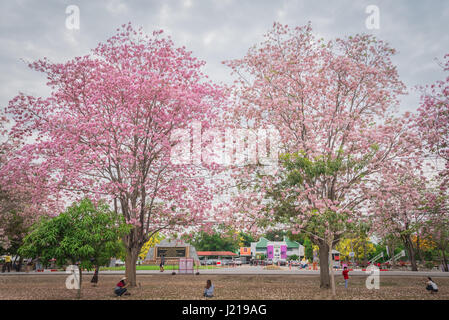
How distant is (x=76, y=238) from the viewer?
15172 mm

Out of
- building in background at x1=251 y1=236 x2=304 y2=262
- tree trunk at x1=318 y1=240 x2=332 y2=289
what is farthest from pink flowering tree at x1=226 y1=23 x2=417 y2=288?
building in background at x1=251 y1=236 x2=304 y2=262

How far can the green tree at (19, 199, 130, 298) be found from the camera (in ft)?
49.0

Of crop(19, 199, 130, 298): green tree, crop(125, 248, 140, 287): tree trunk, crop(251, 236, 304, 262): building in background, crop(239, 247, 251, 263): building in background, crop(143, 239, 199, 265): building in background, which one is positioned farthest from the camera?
crop(251, 236, 304, 262): building in background

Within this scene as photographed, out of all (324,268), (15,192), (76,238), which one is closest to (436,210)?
(324,268)

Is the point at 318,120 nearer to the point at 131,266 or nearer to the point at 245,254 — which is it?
the point at 131,266

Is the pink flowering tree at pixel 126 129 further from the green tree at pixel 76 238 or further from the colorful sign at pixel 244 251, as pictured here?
the colorful sign at pixel 244 251

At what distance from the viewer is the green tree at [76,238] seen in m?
14.9

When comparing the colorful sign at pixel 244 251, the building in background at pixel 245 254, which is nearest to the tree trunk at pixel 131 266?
the building in background at pixel 245 254

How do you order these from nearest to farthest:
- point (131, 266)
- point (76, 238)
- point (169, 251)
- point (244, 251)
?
point (76, 238) → point (131, 266) → point (169, 251) → point (244, 251)

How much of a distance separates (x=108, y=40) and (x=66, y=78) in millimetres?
3614

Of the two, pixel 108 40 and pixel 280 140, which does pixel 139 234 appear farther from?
pixel 108 40

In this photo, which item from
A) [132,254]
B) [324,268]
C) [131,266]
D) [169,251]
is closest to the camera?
[324,268]

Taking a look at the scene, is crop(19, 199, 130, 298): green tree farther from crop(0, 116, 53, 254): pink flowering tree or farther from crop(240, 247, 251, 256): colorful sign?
crop(240, 247, 251, 256): colorful sign

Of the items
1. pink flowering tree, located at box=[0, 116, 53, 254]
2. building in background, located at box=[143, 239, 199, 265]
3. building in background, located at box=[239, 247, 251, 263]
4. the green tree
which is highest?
pink flowering tree, located at box=[0, 116, 53, 254]
